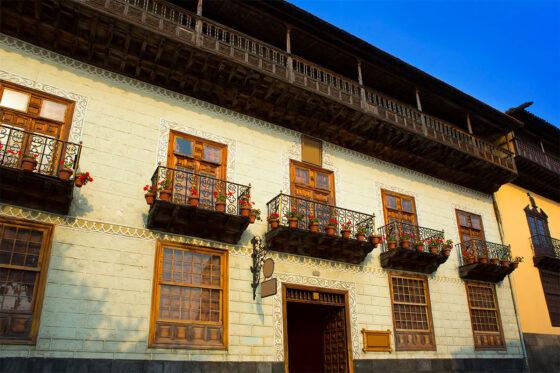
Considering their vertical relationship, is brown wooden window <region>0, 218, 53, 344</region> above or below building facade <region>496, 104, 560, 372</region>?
below

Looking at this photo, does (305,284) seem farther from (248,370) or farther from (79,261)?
(79,261)

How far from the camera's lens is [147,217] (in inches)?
441

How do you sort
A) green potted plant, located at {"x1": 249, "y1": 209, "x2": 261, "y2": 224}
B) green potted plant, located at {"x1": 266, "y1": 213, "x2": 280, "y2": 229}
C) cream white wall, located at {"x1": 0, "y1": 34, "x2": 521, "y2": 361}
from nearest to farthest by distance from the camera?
cream white wall, located at {"x1": 0, "y1": 34, "x2": 521, "y2": 361} < green potted plant, located at {"x1": 249, "y1": 209, "x2": 261, "y2": 224} < green potted plant, located at {"x1": 266, "y1": 213, "x2": 280, "y2": 229}

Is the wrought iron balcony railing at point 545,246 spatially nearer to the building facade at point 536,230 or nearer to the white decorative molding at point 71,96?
the building facade at point 536,230

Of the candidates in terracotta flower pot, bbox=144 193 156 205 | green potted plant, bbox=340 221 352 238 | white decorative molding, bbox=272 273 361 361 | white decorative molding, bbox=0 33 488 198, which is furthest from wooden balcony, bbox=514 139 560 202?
terracotta flower pot, bbox=144 193 156 205

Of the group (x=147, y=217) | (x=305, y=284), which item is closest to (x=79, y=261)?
(x=147, y=217)

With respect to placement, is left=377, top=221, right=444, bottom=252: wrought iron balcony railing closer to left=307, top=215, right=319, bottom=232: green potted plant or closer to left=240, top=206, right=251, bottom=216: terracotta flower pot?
left=307, top=215, right=319, bottom=232: green potted plant

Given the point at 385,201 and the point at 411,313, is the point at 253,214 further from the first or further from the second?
the point at 411,313

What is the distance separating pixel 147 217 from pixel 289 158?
5.15 metres

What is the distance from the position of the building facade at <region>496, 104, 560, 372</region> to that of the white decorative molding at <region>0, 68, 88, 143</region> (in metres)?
17.3

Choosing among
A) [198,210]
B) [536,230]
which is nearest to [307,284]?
[198,210]

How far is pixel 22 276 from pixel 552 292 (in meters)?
20.6

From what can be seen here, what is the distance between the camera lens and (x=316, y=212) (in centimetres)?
1392

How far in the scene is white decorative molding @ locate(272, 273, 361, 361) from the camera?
11906 millimetres
